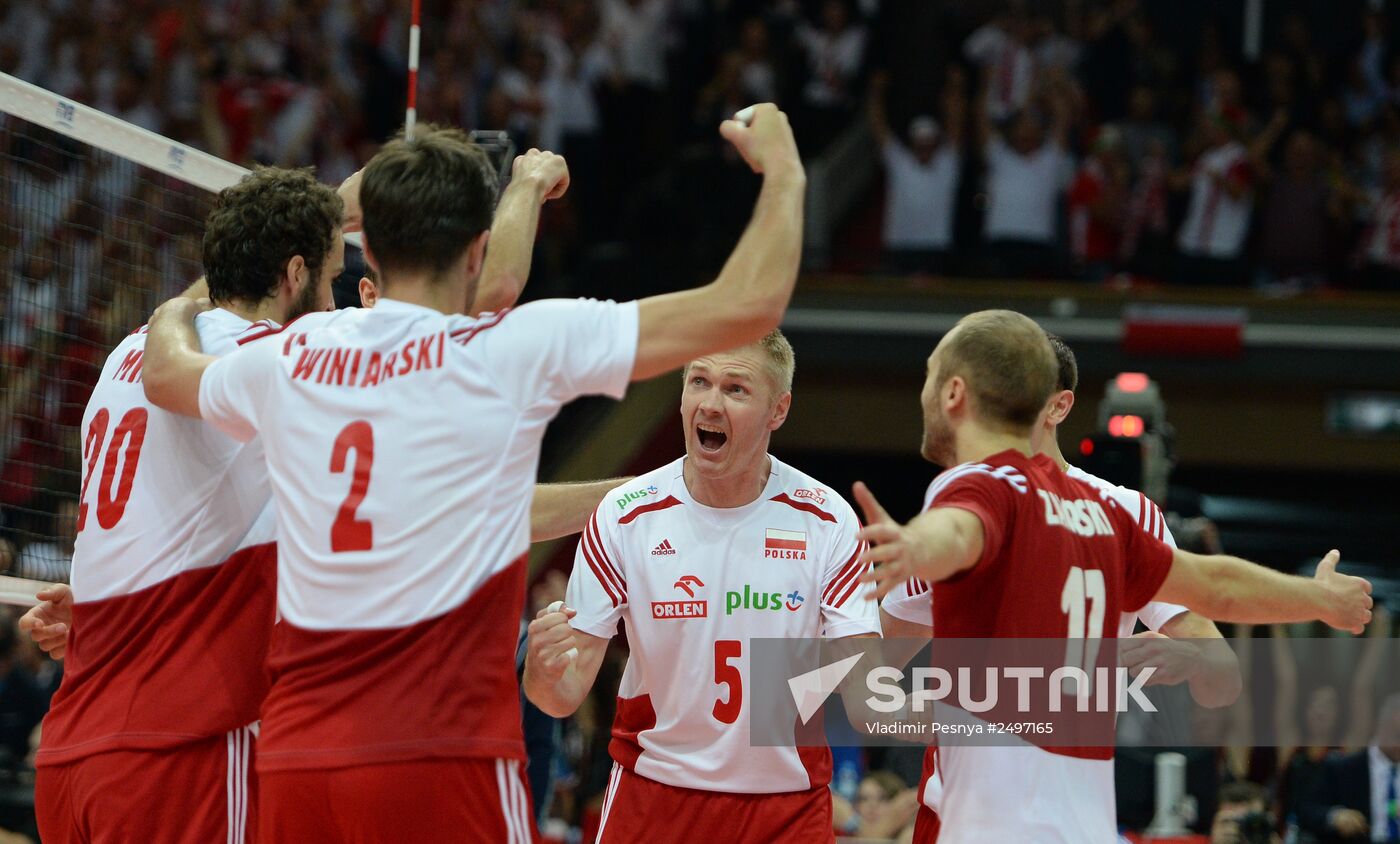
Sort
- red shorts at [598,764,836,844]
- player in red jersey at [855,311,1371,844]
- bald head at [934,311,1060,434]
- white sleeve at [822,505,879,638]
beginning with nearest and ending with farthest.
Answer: player in red jersey at [855,311,1371,844], bald head at [934,311,1060,434], red shorts at [598,764,836,844], white sleeve at [822,505,879,638]

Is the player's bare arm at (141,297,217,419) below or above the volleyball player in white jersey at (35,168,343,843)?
above

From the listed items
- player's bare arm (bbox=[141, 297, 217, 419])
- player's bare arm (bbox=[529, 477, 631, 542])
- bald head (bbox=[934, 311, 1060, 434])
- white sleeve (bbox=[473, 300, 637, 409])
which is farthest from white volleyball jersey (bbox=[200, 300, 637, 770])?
player's bare arm (bbox=[529, 477, 631, 542])

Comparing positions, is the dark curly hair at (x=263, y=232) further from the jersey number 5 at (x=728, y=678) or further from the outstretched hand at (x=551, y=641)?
the jersey number 5 at (x=728, y=678)

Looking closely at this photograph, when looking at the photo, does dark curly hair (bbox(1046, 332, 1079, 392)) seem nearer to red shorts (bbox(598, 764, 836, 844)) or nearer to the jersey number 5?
the jersey number 5

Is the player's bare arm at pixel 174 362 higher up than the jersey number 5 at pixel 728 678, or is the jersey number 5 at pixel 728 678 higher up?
the player's bare arm at pixel 174 362

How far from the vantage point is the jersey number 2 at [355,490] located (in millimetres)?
3807

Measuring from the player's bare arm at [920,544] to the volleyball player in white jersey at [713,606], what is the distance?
1592mm

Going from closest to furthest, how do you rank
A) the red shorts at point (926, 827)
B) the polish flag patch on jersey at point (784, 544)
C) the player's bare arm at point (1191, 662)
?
the player's bare arm at point (1191, 662) → the red shorts at point (926, 827) → the polish flag patch on jersey at point (784, 544)

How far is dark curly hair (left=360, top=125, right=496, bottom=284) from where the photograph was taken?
391 centimetres

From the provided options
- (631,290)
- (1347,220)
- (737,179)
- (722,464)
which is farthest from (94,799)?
(1347,220)

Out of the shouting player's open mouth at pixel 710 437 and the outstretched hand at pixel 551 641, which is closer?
the outstretched hand at pixel 551 641

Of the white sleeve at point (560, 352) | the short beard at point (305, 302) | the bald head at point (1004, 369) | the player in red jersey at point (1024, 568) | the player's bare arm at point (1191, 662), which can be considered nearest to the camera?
the white sleeve at point (560, 352)

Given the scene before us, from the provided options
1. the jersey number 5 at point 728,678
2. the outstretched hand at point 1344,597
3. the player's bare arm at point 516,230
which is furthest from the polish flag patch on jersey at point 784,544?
the outstretched hand at point 1344,597

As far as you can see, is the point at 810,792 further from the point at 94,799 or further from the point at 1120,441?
the point at 1120,441
